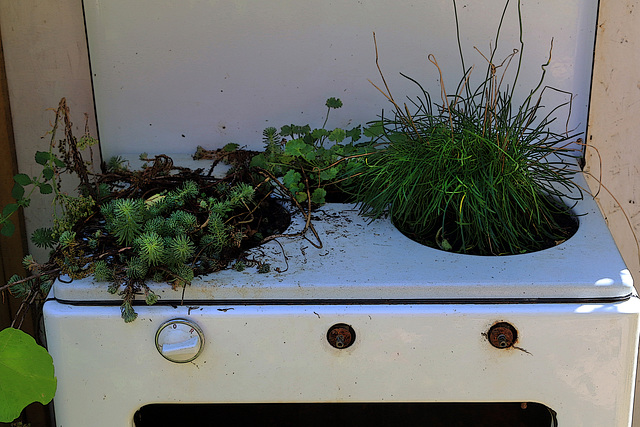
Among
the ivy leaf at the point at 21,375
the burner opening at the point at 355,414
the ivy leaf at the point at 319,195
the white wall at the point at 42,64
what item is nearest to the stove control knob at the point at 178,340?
the ivy leaf at the point at 21,375

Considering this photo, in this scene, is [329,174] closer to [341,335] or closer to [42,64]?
[341,335]

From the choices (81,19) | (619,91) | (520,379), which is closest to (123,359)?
(520,379)

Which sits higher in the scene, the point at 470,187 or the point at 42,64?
the point at 42,64

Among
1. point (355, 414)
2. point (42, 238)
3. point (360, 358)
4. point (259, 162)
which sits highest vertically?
point (259, 162)

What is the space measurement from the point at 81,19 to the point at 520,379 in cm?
146

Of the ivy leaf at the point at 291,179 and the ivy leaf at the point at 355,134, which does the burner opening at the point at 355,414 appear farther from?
the ivy leaf at the point at 355,134

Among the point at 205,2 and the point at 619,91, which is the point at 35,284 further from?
the point at 619,91

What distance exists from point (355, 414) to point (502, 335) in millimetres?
556

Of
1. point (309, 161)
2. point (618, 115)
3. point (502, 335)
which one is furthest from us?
point (618, 115)

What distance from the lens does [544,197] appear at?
1495 mm

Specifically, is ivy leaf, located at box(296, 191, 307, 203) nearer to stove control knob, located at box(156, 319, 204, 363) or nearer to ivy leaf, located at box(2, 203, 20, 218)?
stove control knob, located at box(156, 319, 204, 363)

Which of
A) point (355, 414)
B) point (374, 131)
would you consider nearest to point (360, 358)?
point (355, 414)

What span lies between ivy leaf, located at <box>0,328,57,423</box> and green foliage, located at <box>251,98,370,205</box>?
67 cm

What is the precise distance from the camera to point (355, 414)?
1627 mm
